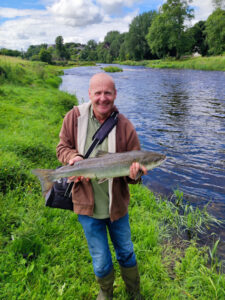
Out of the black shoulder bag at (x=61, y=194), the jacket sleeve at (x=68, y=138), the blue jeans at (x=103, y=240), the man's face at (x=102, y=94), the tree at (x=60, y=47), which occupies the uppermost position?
the tree at (x=60, y=47)

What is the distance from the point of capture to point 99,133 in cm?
271

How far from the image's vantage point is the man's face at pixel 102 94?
263 centimetres

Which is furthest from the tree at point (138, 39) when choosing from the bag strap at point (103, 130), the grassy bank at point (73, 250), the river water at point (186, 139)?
the bag strap at point (103, 130)

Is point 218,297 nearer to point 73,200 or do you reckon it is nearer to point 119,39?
point 73,200

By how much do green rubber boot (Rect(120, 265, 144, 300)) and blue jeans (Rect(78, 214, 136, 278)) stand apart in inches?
8.8

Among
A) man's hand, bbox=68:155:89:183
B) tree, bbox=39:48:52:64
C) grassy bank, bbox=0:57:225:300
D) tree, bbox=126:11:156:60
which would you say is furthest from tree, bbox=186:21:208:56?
man's hand, bbox=68:155:89:183

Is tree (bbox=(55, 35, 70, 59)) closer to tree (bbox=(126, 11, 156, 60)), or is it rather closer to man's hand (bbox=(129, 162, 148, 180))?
tree (bbox=(126, 11, 156, 60))

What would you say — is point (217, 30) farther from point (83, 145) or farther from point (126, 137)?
point (83, 145)

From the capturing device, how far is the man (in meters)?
2.69

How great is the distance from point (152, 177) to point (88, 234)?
16.6 ft

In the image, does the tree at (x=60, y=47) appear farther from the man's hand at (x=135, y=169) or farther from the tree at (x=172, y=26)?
the man's hand at (x=135, y=169)

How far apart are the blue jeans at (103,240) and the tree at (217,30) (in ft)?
207

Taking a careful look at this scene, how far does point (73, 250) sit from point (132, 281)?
113 cm

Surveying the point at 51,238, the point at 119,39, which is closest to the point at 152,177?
the point at 51,238
